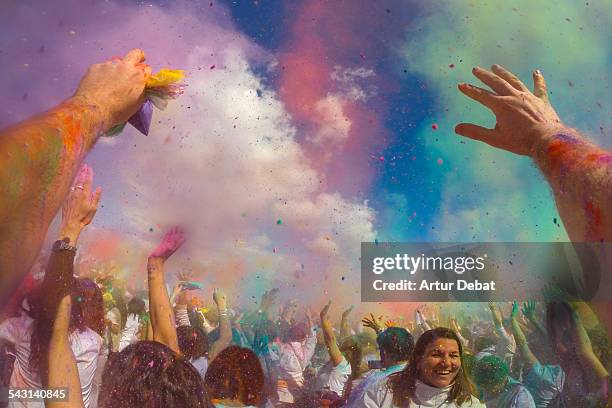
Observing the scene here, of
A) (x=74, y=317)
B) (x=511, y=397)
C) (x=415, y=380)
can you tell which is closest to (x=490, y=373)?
(x=511, y=397)

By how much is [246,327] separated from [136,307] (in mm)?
1375

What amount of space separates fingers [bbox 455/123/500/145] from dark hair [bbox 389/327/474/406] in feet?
6.42

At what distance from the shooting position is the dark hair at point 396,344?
4238 millimetres

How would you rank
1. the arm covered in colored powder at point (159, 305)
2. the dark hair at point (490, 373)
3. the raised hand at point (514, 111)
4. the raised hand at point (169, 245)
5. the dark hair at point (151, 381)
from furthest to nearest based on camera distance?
the dark hair at point (490, 373), the raised hand at point (169, 245), the arm covered in colored powder at point (159, 305), the dark hair at point (151, 381), the raised hand at point (514, 111)

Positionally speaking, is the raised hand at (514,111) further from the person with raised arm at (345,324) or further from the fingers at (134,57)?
the person with raised arm at (345,324)

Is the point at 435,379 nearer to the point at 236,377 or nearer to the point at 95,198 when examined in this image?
the point at 236,377

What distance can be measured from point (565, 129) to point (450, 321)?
17.2 ft

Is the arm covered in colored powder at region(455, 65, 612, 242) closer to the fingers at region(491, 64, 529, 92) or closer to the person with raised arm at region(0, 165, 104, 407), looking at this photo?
the fingers at region(491, 64, 529, 92)

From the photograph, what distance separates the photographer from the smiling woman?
3.67 m

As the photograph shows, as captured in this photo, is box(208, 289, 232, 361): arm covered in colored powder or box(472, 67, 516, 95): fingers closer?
box(472, 67, 516, 95): fingers

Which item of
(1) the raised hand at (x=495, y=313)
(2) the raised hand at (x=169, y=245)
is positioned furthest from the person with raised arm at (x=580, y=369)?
(2) the raised hand at (x=169, y=245)

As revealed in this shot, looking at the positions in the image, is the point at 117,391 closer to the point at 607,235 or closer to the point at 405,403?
the point at 405,403

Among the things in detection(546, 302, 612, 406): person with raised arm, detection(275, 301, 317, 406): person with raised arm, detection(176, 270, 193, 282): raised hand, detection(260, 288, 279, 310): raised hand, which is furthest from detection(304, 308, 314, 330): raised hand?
detection(546, 302, 612, 406): person with raised arm

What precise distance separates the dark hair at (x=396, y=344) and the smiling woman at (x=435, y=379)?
1.34 ft
